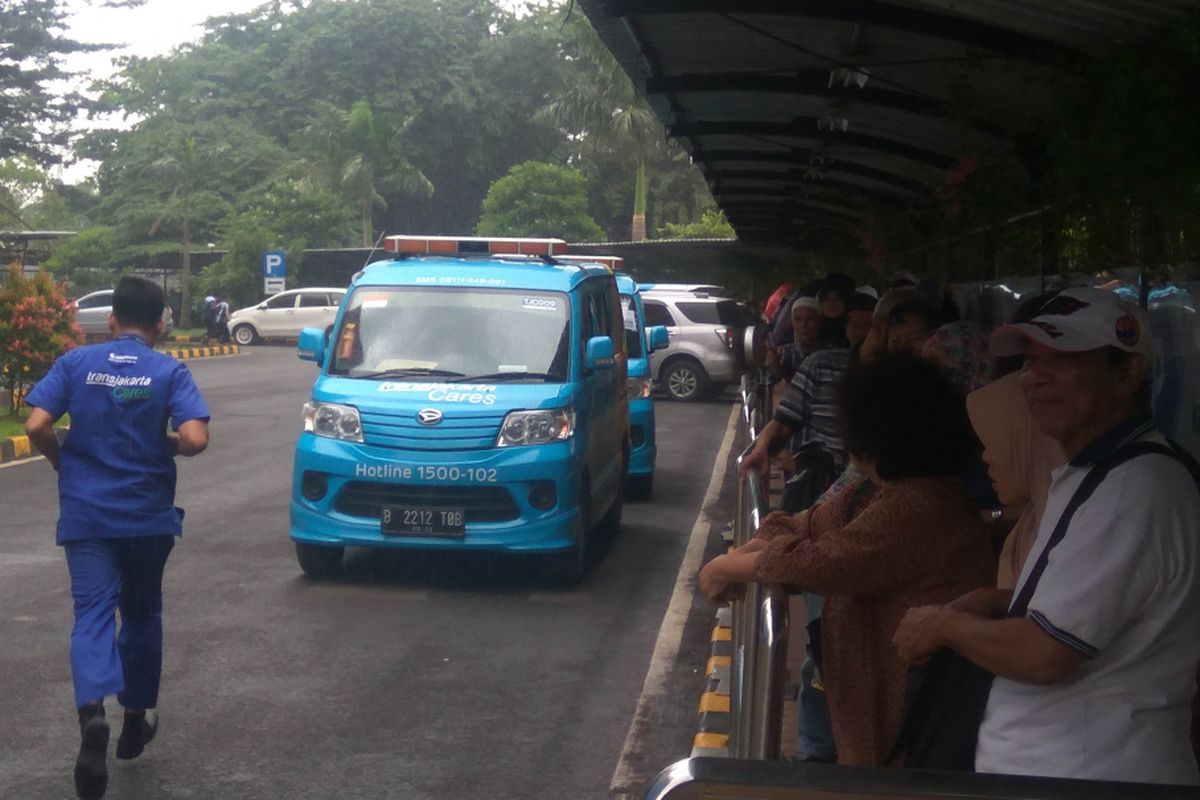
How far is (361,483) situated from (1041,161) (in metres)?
4.25

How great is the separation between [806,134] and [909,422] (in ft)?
24.8

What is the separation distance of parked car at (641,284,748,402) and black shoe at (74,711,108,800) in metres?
19.0

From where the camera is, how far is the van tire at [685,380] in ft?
80.9

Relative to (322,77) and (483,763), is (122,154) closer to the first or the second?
(322,77)

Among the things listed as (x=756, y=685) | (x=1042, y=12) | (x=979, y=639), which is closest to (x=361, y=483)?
(x=1042, y=12)

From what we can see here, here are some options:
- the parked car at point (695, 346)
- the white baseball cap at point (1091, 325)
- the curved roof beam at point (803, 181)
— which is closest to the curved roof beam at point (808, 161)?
the curved roof beam at point (803, 181)

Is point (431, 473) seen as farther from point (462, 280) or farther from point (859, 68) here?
point (859, 68)

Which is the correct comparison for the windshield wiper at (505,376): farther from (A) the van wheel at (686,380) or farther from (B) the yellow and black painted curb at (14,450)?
(A) the van wheel at (686,380)

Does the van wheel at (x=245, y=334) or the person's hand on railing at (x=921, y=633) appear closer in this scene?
the person's hand on railing at (x=921, y=633)

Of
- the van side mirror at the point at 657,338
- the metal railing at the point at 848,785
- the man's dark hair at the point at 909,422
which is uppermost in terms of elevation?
the man's dark hair at the point at 909,422

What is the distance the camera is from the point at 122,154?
54375mm

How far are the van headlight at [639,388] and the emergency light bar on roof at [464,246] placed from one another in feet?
7.62

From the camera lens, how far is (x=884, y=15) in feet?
21.0

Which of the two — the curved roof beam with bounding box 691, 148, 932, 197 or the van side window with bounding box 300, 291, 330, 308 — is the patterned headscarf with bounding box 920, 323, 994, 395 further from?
the van side window with bounding box 300, 291, 330, 308
